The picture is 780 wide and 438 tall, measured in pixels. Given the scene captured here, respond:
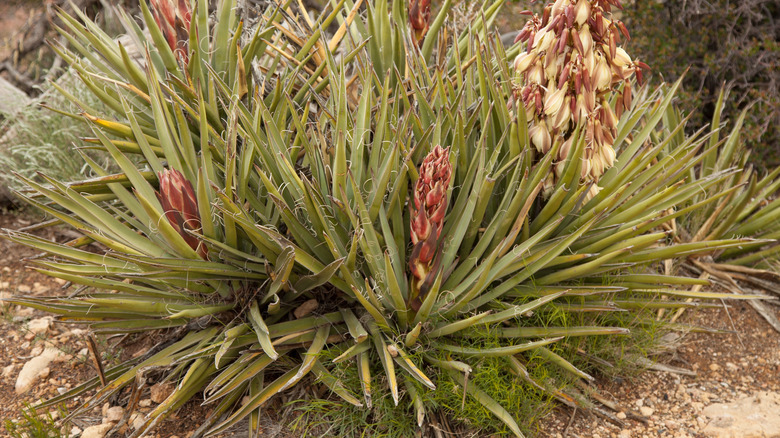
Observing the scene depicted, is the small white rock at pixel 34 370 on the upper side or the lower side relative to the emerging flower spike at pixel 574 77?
lower

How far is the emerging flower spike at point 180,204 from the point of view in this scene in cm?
191

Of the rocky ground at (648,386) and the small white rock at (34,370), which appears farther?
the small white rock at (34,370)

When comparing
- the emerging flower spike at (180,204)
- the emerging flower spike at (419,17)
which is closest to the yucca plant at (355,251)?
the emerging flower spike at (180,204)

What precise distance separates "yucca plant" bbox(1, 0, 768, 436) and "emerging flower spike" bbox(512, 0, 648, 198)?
0.09 ft

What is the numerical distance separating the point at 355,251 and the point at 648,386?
1.32 metres

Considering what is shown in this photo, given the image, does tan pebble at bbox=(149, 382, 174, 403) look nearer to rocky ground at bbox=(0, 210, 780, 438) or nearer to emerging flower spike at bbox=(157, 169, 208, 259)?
rocky ground at bbox=(0, 210, 780, 438)

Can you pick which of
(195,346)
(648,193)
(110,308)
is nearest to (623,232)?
(648,193)

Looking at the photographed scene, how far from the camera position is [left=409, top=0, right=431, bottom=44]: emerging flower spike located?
2.62 metres

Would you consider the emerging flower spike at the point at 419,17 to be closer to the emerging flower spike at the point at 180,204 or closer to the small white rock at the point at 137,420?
the emerging flower spike at the point at 180,204

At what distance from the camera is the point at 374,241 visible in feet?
6.29

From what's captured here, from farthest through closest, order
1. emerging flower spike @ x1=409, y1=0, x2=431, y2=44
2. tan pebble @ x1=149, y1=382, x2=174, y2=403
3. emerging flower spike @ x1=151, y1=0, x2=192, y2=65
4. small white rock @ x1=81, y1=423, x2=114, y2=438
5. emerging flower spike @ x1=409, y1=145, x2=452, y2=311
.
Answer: emerging flower spike @ x1=409, y1=0, x2=431, y2=44 → emerging flower spike @ x1=151, y1=0, x2=192, y2=65 → tan pebble @ x1=149, y1=382, x2=174, y2=403 → small white rock @ x1=81, y1=423, x2=114, y2=438 → emerging flower spike @ x1=409, y1=145, x2=452, y2=311

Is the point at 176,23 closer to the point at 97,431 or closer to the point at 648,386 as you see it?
the point at 97,431

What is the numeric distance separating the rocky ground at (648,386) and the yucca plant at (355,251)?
0.13 meters

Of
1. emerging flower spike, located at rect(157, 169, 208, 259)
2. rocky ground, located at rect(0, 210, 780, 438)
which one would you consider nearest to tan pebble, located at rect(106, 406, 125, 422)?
rocky ground, located at rect(0, 210, 780, 438)
